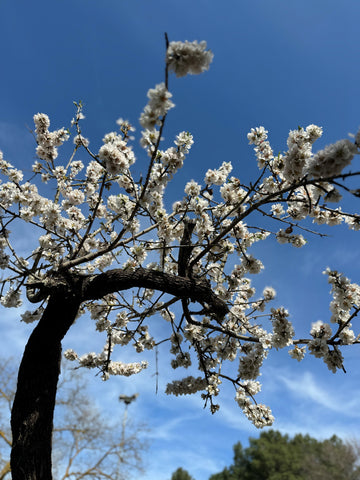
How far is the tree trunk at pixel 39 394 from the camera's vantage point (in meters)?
2.99

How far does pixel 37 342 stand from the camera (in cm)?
339

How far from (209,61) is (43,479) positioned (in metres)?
3.66

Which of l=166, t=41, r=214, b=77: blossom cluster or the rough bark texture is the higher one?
l=166, t=41, r=214, b=77: blossom cluster

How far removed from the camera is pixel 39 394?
126 inches

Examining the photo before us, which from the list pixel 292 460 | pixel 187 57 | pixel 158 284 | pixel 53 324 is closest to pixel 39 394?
pixel 53 324

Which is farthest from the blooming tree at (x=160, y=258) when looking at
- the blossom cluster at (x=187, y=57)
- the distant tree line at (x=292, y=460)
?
the distant tree line at (x=292, y=460)

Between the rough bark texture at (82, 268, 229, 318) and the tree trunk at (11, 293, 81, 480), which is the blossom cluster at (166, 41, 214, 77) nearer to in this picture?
the rough bark texture at (82, 268, 229, 318)

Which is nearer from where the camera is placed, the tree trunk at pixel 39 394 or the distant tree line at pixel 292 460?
the tree trunk at pixel 39 394

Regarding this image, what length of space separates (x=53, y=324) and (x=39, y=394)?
66cm

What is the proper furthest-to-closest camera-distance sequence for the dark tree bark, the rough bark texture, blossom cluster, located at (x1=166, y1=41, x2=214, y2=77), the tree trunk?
the rough bark texture
the dark tree bark
the tree trunk
blossom cluster, located at (x1=166, y1=41, x2=214, y2=77)

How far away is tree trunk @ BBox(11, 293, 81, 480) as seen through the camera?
2.99m

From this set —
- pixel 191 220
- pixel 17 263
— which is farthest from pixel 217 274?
pixel 17 263

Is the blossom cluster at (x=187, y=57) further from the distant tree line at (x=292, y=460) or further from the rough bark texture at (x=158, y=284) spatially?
the distant tree line at (x=292, y=460)

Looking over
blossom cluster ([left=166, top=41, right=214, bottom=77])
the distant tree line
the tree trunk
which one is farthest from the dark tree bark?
the distant tree line
